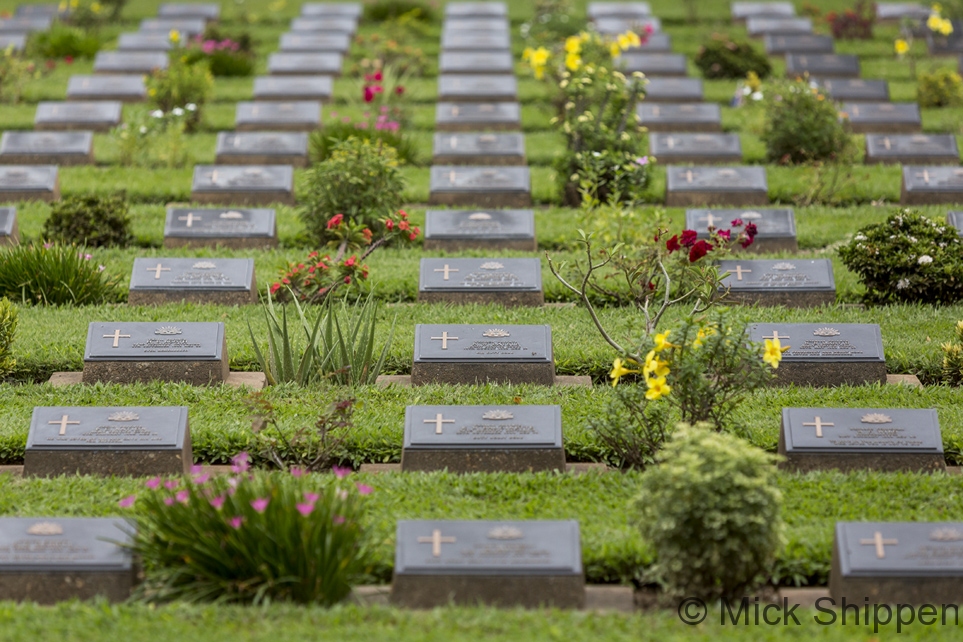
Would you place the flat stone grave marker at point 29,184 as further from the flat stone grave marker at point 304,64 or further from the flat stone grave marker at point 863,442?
the flat stone grave marker at point 863,442

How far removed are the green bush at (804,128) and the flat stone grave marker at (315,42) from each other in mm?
7228

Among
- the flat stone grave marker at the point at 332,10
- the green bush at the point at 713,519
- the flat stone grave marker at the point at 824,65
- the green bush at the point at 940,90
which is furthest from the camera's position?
the flat stone grave marker at the point at 332,10

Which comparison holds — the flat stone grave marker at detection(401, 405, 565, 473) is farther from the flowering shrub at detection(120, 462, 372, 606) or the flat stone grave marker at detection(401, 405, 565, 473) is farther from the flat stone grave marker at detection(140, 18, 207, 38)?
the flat stone grave marker at detection(140, 18, 207, 38)

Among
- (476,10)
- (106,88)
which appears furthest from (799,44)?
(106,88)

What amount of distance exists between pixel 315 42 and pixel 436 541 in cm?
1307

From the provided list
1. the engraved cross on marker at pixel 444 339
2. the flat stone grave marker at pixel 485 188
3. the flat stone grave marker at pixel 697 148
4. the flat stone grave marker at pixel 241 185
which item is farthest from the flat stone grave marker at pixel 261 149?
the engraved cross on marker at pixel 444 339

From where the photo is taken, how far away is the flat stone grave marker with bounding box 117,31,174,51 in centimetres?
1688

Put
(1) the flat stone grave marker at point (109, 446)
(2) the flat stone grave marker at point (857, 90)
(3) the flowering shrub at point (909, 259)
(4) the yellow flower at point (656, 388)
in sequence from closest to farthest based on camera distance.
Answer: (4) the yellow flower at point (656, 388) → (1) the flat stone grave marker at point (109, 446) → (3) the flowering shrub at point (909, 259) → (2) the flat stone grave marker at point (857, 90)

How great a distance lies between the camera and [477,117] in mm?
13875

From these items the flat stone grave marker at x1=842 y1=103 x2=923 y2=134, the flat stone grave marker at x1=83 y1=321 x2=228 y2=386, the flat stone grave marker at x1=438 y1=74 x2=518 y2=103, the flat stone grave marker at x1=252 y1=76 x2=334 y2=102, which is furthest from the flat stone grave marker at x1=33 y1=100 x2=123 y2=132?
the flat stone grave marker at x1=842 y1=103 x2=923 y2=134

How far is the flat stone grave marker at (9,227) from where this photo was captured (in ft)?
32.9

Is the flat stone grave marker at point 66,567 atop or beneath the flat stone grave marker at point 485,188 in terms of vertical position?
beneath

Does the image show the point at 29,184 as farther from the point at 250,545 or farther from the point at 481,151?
the point at 250,545

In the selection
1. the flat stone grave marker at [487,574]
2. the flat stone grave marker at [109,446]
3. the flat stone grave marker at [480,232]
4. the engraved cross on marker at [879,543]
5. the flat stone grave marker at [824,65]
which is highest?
the flat stone grave marker at [824,65]
